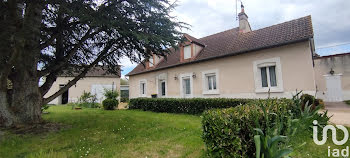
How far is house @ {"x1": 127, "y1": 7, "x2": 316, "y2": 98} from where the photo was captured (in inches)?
319

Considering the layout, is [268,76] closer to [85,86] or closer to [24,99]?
[24,99]

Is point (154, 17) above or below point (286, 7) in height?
below

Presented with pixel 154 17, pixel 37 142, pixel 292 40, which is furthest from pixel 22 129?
pixel 292 40

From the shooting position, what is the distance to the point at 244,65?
9.82 meters

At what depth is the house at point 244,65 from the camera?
811 cm

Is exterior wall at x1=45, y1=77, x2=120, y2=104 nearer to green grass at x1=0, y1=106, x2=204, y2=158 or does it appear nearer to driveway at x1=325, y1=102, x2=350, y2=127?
green grass at x1=0, y1=106, x2=204, y2=158

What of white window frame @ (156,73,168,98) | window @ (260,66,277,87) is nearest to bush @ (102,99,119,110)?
white window frame @ (156,73,168,98)

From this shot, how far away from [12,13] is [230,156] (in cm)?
709

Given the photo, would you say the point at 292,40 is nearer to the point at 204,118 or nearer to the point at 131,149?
the point at 204,118

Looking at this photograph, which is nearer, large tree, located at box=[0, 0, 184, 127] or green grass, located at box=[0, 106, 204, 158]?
green grass, located at box=[0, 106, 204, 158]

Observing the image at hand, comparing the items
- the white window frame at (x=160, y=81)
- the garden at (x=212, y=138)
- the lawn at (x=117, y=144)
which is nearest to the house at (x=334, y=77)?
the garden at (x=212, y=138)

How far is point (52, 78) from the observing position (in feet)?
23.4

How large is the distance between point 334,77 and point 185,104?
40.0ft

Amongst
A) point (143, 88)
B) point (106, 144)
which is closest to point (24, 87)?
point (106, 144)
